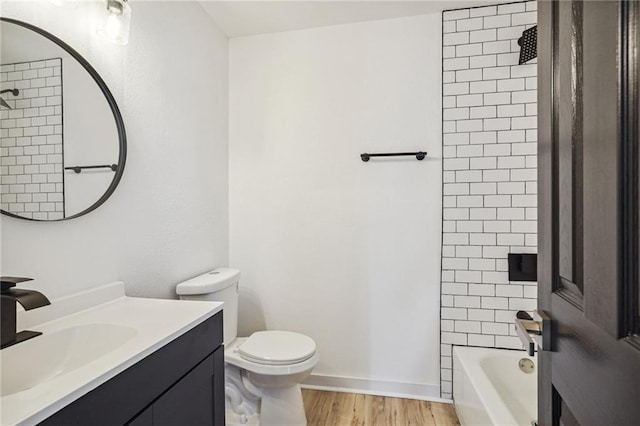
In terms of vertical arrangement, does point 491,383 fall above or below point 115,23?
below

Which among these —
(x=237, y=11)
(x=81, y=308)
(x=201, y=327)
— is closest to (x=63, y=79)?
(x=81, y=308)

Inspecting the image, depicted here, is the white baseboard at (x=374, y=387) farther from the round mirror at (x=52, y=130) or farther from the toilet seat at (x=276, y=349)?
the round mirror at (x=52, y=130)

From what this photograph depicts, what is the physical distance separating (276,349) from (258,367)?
14 centimetres

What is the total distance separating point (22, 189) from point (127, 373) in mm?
699

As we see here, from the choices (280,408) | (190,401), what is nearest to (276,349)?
(280,408)

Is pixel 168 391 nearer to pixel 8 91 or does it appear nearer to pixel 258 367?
pixel 258 367

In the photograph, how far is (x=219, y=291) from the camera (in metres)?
1.84

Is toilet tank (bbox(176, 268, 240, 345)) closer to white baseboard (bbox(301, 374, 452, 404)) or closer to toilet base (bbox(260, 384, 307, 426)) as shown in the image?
toilet base (bbox(260, 384, 307, 426))

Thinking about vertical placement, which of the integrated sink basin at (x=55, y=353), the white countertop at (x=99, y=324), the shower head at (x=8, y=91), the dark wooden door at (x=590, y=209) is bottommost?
the integrated sink basin at (x=55, y=353)

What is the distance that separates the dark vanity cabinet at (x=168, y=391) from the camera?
29.6 inches

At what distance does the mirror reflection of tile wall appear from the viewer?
1024mm

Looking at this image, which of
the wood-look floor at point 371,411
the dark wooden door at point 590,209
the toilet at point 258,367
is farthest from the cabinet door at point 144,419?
the wood-look floor at point 371,411

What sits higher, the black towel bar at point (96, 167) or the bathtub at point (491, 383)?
the black towel bar at point (96, 167)

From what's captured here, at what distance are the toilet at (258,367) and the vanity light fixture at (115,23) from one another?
1135 millimetres
